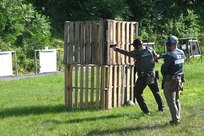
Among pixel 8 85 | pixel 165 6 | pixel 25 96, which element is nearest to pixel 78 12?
pixel 165 6

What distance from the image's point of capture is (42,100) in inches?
580

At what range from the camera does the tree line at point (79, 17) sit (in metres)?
27.8

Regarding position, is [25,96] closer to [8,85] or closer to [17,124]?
[8,85]

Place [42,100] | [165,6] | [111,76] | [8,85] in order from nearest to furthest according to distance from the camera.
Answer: [111,76] < [42,100] < [8,85] < [165,6]

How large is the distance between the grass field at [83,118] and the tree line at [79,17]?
1182 centimetres

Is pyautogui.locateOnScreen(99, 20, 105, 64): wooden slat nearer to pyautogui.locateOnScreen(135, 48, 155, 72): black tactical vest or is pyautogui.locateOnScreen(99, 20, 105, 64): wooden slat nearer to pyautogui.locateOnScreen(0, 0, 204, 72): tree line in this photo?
pyautogui.locateOnScreen(135, 48, 155, 72): black tactical vest

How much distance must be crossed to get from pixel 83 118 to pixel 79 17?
1103 inches

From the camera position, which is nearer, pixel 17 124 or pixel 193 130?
pixel 193 130

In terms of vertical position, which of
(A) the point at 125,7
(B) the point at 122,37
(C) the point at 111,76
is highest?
(A) the point at 125,7

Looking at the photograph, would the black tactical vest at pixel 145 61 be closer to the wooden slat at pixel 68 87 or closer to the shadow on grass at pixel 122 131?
the shadow on grass at pixel 122 131

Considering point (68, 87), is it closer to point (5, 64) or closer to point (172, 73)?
point (172, 73)

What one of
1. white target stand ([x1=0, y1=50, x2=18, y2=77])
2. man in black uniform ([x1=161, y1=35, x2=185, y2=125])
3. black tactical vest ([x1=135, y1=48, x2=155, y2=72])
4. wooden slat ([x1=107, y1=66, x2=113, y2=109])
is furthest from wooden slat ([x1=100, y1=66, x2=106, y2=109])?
white target stand ([x1=0, y1=50, x2=18, y2=77])

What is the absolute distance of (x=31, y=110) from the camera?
12.9 m

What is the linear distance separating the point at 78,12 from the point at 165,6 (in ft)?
31.9
